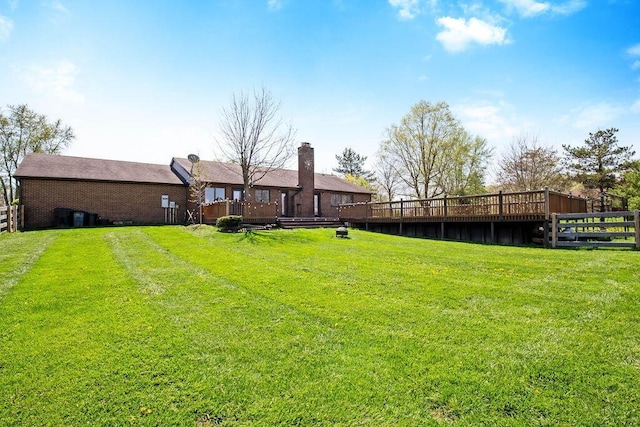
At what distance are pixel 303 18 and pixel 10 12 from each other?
858 centimetres

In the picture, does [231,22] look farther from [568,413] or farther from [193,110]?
[568,413]

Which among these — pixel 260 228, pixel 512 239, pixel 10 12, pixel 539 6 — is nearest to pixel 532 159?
pixel 512 239

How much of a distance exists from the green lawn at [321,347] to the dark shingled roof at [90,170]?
14887 mm

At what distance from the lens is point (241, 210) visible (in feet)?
53.5

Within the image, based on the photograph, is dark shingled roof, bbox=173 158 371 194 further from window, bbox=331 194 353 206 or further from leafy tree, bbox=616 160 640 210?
leafy tree, bbox=616 160 640 210

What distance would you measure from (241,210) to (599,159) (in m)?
34.9

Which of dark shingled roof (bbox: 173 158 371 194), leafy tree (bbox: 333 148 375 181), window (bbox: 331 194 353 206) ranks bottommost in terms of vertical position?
window (bbox: 331 194 353 206)

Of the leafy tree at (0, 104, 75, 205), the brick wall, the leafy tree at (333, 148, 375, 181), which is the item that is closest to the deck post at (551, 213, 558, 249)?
the brick wall

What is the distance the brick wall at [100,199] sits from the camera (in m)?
17.8

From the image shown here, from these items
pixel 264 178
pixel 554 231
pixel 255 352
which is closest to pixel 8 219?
pixel 264 178

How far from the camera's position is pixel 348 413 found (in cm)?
254

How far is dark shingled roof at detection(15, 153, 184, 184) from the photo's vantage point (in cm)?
1844

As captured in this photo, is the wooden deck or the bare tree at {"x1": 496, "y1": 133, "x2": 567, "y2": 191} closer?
the wooden deck

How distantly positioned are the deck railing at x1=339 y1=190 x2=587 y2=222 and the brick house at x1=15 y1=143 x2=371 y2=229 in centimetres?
778
